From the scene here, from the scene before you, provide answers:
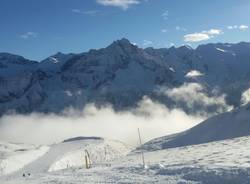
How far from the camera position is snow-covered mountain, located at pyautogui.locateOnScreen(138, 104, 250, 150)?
114m

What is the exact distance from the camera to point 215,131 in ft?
390

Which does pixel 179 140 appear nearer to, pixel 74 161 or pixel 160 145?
Result: pixel 160 145

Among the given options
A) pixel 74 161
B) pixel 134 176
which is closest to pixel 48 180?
pixel 134 176

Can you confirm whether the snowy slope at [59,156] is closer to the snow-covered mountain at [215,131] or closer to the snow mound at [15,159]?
the snow mound at [15,159]

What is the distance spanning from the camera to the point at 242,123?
118875 mm

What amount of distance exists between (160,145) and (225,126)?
1667 cm

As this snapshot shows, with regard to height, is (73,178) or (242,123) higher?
(242,123)

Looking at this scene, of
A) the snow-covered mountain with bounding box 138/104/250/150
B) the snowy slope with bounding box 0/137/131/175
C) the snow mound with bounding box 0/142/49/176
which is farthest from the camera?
the snow-covered mountain with bounding box 138/104/250/150

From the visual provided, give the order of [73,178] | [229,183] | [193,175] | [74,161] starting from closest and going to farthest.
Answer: [229,183] → [193,175] → [73,178] → [74,161]

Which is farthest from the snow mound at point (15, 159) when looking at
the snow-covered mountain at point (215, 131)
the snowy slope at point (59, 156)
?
the snow-covered mountain at point (215, 131)

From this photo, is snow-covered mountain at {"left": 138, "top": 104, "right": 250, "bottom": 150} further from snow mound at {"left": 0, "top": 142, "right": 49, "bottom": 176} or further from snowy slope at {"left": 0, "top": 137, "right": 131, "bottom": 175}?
snow mound at {"left": 0, "top": 142, "right": 49, "bottom": 176}

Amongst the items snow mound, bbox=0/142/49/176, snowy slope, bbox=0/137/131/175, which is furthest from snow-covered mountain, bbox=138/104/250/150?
snow mound, bbox=0/142/49/176

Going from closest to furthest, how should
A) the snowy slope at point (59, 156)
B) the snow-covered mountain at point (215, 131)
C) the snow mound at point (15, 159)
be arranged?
the snowy slope at point (59, 156) < the snow mound at point (15, 159) < the snow-covered mountain at point (215, 131)

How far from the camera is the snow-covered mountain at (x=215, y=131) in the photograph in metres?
114
